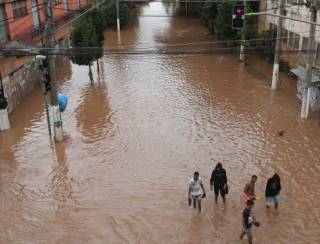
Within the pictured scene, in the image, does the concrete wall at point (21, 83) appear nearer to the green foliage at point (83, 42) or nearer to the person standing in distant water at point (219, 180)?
the green foliage at point (83, 42)

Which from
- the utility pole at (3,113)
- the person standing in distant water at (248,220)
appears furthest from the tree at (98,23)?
the person standing in distant water at (248,220)

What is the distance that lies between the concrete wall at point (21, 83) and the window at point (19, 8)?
796 cm

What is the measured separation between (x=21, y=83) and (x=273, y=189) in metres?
15.0

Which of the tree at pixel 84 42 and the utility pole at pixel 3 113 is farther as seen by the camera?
the tree at pixel 84 42

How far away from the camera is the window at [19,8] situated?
2945cm

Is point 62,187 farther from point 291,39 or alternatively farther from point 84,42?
point 291,39

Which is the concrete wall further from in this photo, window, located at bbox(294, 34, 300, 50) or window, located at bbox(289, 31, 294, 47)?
window, located at bbox(289, 31, 294, 47)

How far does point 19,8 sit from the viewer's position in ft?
100

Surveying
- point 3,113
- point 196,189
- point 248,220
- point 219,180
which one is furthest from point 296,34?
point 248,220

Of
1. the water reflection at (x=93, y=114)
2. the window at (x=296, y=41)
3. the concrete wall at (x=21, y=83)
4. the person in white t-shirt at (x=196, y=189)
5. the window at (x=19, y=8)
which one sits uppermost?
the window at (x=19, y=8)

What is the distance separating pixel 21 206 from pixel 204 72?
668 inches

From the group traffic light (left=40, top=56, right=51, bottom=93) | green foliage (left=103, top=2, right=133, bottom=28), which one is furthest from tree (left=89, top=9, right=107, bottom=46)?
green foliage (left=103, top=2, right=133, bottom=28)

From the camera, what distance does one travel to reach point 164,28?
1772 inches

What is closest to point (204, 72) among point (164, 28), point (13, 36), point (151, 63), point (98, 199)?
point (151, 63)
